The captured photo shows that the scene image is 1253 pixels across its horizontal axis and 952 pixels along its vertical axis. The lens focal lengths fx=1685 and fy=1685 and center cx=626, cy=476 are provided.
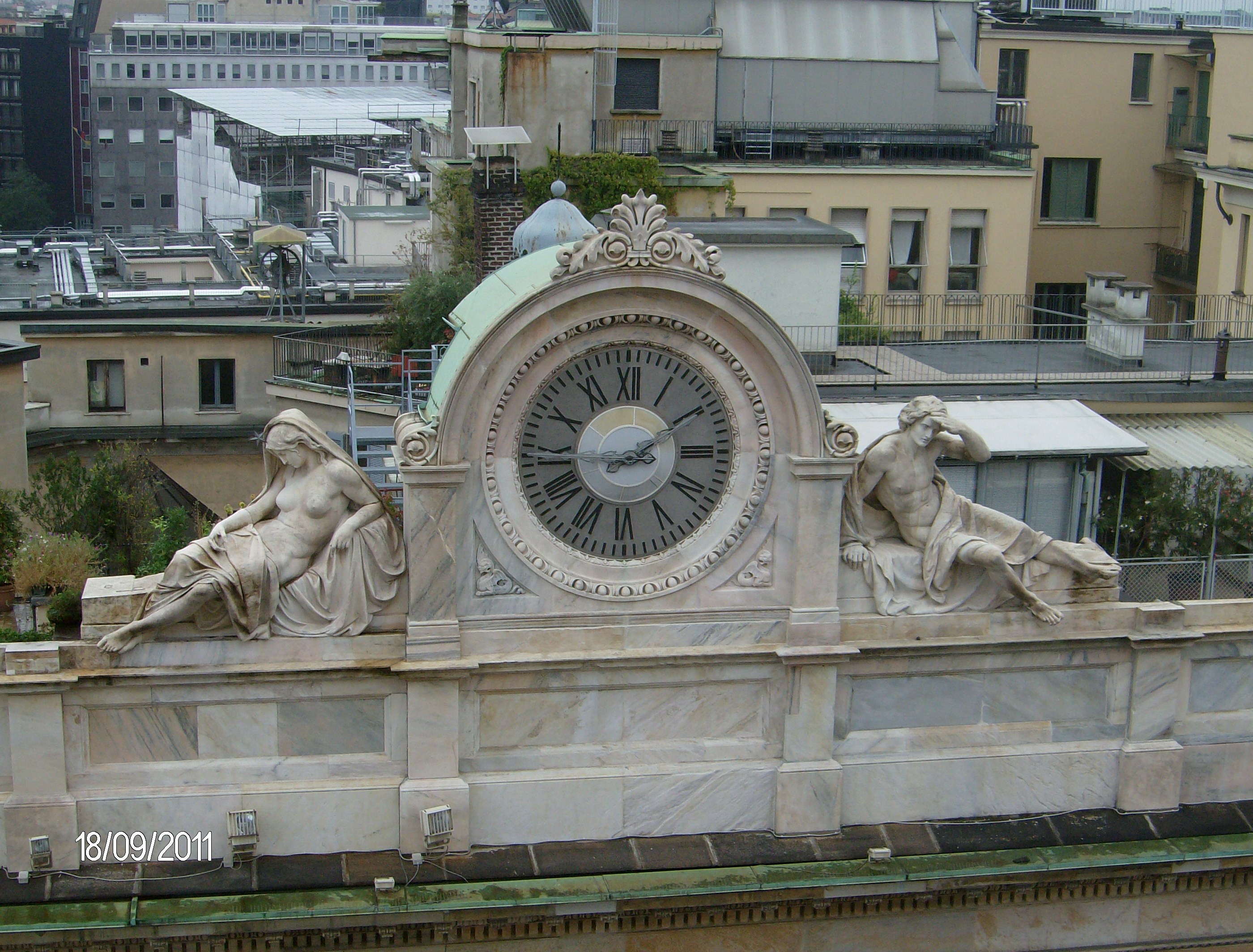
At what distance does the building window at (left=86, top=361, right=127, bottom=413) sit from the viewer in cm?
4441

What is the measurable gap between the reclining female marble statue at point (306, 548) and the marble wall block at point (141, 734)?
2.76ft

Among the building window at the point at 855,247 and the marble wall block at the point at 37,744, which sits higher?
the building window at the point at 855,247

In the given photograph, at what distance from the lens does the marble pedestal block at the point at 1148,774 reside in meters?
19.6

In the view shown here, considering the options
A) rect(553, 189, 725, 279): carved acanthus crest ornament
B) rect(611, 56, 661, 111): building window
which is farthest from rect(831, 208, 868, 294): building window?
rect(553, 189, 725, 279): carved acanthus crest ornament

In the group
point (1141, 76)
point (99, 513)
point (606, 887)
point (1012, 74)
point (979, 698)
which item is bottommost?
point (606, 887)

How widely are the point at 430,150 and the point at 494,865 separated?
46.9m

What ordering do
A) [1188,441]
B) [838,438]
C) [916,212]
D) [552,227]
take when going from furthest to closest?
[916,212]
[1188,441]
[552,227]
[838,438]

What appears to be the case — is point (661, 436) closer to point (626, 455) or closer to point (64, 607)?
point (626, 455)

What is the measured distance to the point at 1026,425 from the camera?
25484 mm

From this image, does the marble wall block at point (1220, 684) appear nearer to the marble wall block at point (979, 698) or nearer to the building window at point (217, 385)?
the marble wall block at point (979, 698)

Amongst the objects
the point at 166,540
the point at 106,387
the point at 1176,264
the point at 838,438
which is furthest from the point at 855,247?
the point at 838,438

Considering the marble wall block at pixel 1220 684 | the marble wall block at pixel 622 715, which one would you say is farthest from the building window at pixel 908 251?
the marble wall block at pixel 622 715

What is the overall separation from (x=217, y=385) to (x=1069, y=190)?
1188 inches

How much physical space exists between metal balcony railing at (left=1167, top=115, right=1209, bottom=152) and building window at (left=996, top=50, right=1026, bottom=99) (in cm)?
546
